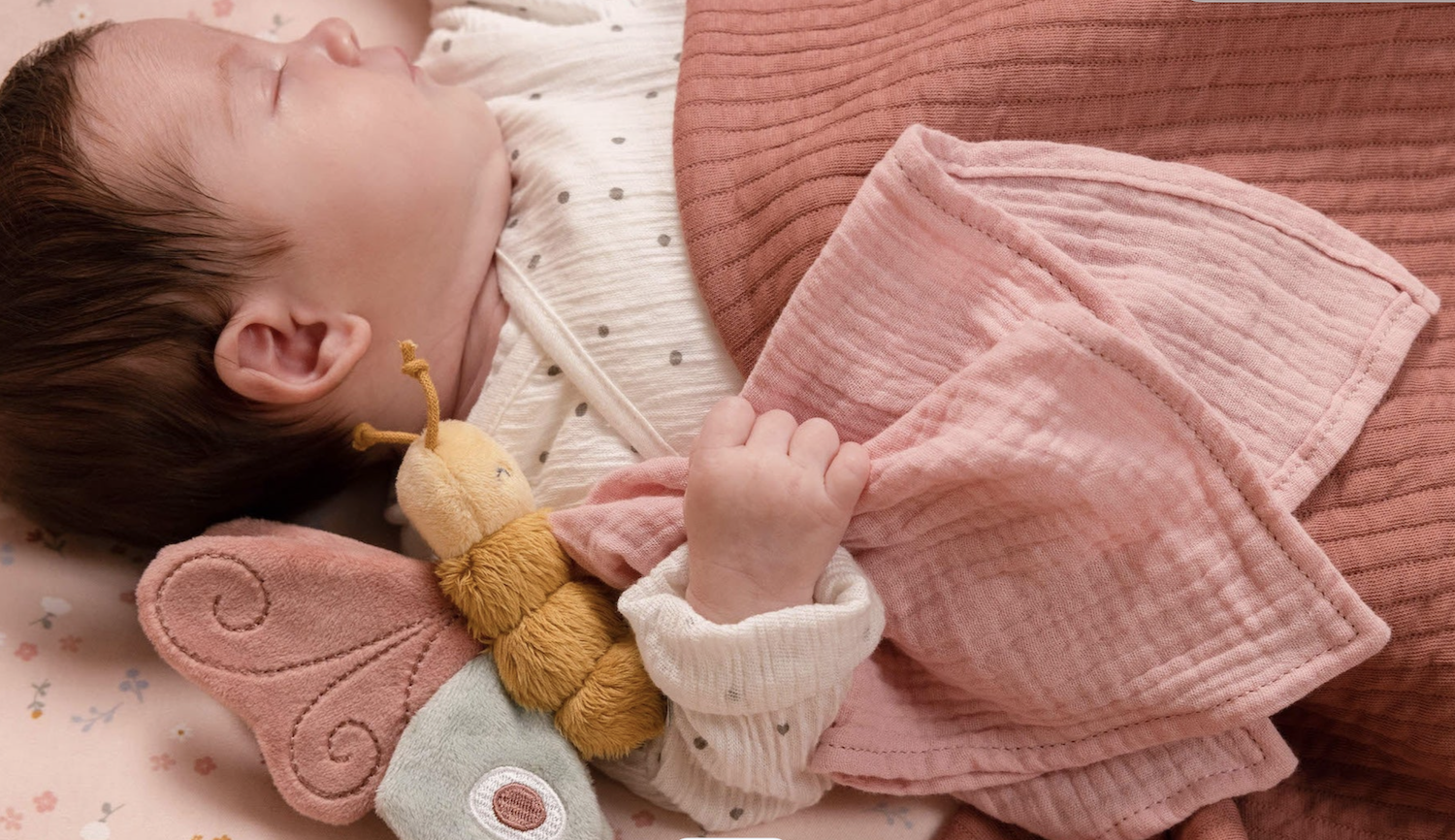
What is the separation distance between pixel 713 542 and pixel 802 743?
190mm

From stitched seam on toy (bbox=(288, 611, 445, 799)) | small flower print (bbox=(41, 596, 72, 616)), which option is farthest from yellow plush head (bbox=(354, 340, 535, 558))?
small flower print (bbox=(41, 596, 72, 616))

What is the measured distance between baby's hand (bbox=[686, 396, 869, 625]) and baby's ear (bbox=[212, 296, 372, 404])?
368mm

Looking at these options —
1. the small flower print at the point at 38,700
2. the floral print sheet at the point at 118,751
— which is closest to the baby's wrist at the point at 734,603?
the floral print sheet at the point at 118,751

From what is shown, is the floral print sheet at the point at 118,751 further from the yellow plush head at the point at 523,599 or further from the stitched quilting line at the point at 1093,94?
the stitched quilting line at the point at 1093,94

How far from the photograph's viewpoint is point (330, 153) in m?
0.99

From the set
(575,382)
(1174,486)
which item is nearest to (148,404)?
(575,382)

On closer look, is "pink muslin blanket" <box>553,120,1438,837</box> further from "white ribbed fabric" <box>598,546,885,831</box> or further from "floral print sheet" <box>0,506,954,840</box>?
"floral print sheet" <box>0,506,954,840</box>

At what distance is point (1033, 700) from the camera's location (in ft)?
2.96

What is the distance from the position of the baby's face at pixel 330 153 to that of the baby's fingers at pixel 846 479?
451mm

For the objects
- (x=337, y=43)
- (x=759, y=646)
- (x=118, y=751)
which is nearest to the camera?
(x=759, y=646)

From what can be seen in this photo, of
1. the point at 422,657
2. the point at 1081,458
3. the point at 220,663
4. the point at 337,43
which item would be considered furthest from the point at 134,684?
the point at 1081,458

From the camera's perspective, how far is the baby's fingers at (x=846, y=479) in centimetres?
84

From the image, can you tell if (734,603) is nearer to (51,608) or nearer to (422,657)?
(422,657)

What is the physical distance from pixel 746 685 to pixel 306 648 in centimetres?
38
